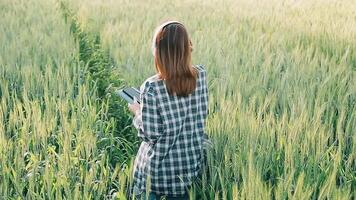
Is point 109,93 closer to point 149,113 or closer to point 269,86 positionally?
point 269,86

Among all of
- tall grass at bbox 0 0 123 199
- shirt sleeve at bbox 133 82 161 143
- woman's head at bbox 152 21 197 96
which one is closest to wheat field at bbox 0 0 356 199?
tall grass at bbox 0 0 123 199

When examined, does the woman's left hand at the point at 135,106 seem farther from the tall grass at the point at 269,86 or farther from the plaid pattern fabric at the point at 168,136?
the tall grass at the point at 269,86

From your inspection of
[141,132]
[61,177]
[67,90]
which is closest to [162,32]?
[141,132]

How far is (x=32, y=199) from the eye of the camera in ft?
5.82

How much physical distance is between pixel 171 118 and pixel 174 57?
0.23 meters

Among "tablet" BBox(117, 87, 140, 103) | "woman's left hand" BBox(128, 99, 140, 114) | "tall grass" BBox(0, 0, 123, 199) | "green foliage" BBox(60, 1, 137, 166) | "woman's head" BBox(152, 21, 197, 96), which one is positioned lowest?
"green foliage" BBox(60, 1, 137, 166)

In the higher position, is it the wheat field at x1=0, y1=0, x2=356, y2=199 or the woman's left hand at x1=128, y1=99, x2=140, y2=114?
the woman's left hand at x1=128, y1=99, x2=140, y2=114

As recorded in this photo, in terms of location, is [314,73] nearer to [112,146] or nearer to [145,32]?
[112,146]

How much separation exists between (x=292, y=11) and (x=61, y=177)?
17.8ft

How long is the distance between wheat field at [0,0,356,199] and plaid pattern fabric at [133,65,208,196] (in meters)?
0.07

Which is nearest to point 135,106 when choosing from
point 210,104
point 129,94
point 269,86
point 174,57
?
point 129,94

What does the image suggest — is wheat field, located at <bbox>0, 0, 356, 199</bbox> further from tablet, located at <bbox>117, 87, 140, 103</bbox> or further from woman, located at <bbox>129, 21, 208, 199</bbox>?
tablet, located at <bbox>117, 87, 140, 103</bbox>

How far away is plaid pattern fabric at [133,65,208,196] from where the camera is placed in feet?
6.44

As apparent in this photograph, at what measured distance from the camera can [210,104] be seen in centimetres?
281
